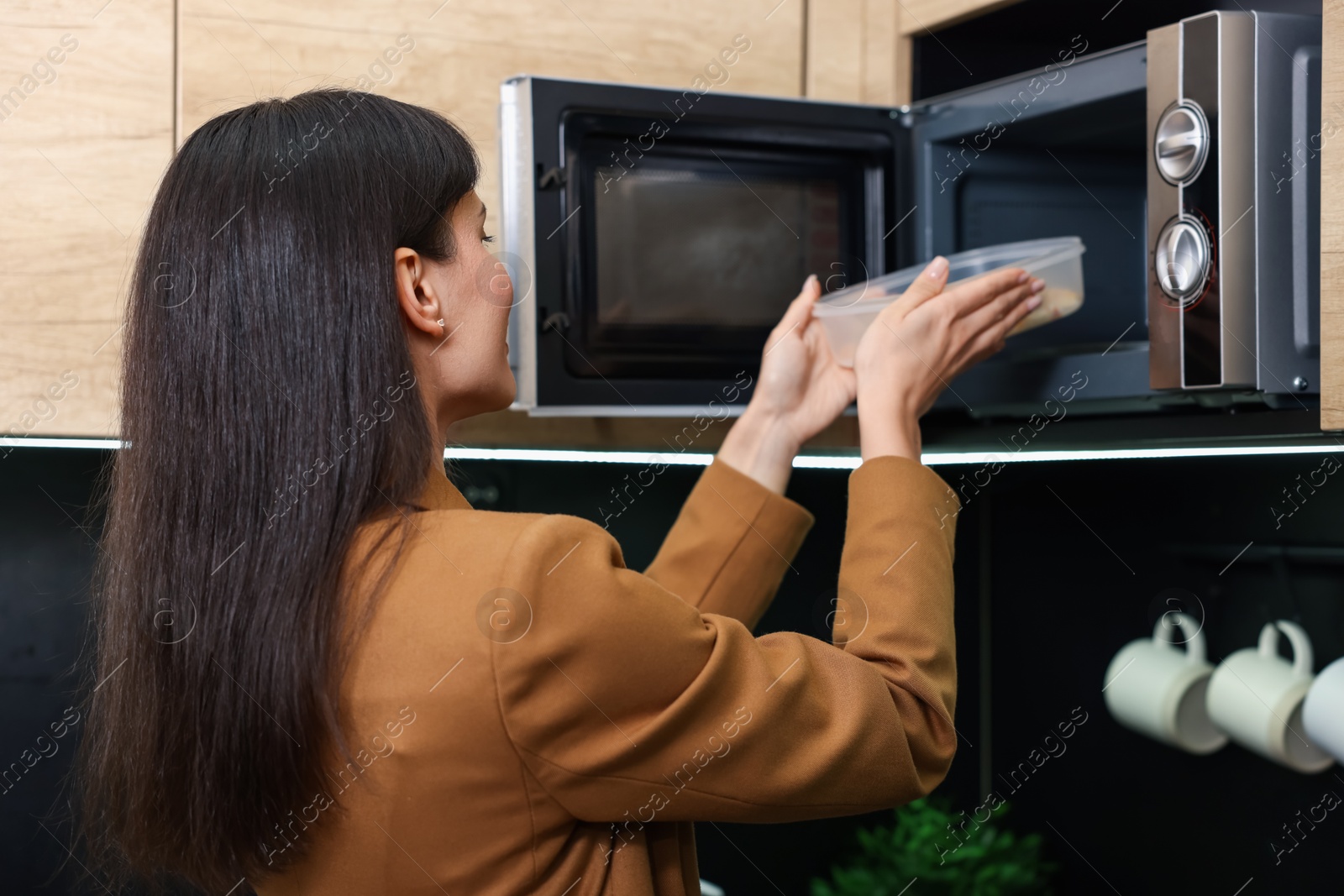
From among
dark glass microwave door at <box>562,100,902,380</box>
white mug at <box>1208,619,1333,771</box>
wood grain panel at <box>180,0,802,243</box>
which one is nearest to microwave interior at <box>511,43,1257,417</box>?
dark glass microwave door at <box>562,100,902,380</box>

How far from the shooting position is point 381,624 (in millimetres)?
606

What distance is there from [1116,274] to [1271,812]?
570 mm

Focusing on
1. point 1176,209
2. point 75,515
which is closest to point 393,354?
point 1176,209


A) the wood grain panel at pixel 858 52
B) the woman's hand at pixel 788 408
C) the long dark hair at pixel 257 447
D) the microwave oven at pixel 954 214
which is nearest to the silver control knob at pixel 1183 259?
the microwave oven at pixel 954 214

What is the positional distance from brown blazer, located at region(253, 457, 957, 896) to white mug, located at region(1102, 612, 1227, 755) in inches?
23.9

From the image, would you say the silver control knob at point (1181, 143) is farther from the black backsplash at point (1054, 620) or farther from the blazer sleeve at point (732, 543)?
the black backsplash at point (1054, 620)

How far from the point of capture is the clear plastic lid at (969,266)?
0.88m

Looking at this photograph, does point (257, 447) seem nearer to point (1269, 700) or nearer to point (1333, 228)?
point (1333, 228)

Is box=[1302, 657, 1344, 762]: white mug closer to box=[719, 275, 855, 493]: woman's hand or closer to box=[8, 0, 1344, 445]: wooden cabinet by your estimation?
box=[719, 275, 855, 493]: woman's hand

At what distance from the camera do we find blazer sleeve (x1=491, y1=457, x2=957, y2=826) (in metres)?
0.58

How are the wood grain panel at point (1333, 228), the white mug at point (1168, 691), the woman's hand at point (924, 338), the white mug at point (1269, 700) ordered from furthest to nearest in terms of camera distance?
the white mug at point (1168, 691) → the white mug at point (1269, 700) → the woman's hand at point (924, 338) → the wood grain panel at point (1333, 228)

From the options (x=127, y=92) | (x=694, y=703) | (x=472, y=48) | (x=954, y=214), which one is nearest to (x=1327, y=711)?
(x=954, y=214)

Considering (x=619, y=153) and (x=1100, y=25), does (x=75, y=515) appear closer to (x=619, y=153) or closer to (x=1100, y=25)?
(x=619, y=153)

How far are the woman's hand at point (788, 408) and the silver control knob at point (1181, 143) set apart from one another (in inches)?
10.8
